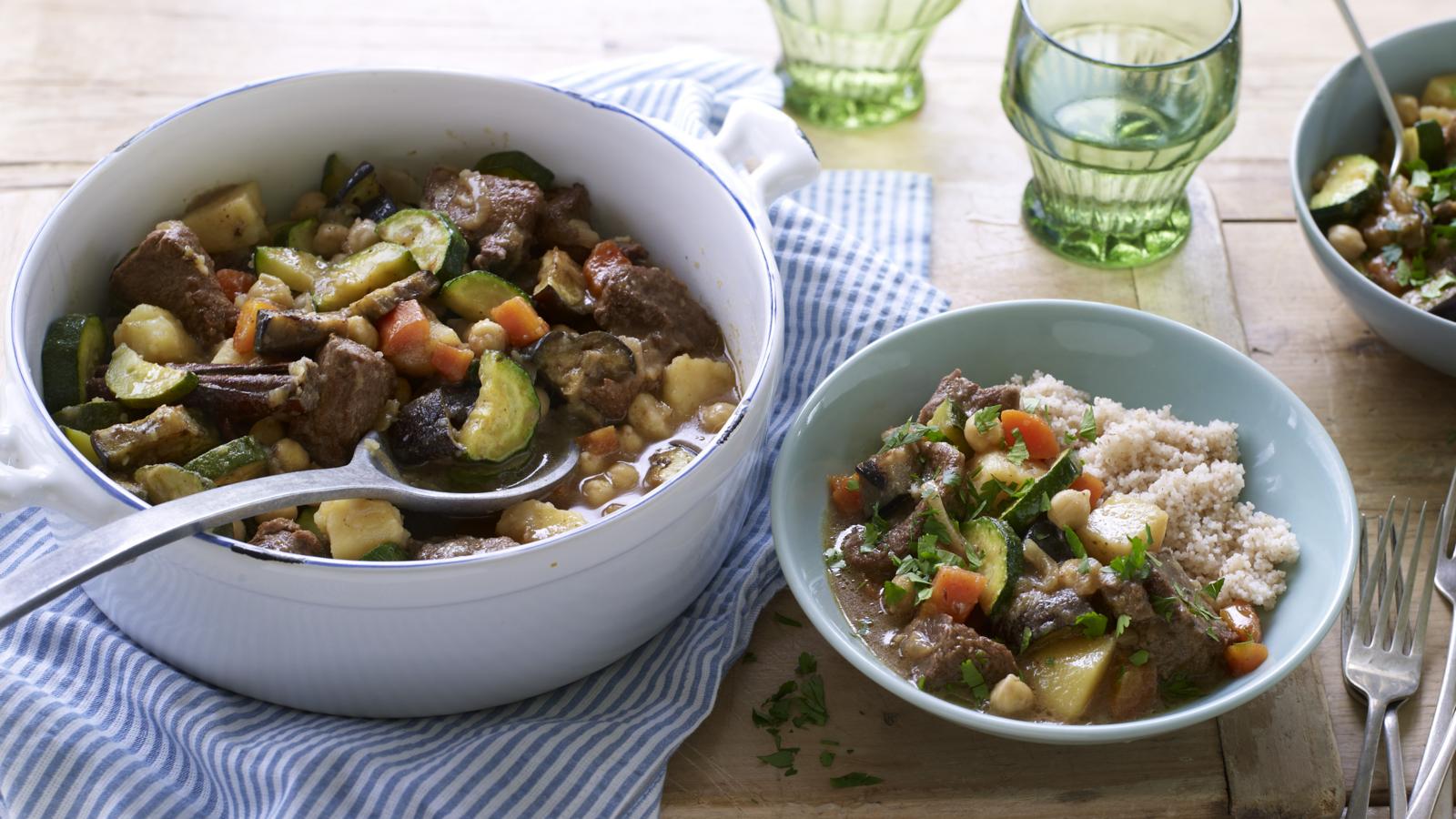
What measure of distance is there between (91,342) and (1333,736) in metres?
2.45

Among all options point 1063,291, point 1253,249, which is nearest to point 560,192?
point 1063,291

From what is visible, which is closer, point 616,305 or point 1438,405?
point 616,305

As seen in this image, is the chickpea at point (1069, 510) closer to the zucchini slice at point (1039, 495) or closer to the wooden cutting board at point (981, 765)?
the zucchini slice at point (1039, 495)

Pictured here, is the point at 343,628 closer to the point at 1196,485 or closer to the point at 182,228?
the point at 182,228

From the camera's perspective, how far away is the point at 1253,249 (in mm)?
3729

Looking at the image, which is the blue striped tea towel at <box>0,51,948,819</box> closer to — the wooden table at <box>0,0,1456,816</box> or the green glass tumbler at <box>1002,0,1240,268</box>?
the wooden table at <box>0,0,1456,816</box>

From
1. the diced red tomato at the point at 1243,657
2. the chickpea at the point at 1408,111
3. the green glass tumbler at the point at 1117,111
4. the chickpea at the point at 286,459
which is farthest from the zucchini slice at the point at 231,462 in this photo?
the chickpea at the point at 1408,111

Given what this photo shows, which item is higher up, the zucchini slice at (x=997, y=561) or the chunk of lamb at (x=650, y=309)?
the chunk of lamb at (x=650, y=309)

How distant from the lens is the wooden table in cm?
255

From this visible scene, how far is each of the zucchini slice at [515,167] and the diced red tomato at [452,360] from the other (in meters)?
0.60

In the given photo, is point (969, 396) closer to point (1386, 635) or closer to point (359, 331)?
point (1386, 635)

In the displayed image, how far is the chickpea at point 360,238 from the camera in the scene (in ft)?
10.1

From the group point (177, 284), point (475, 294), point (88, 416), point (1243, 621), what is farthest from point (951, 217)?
point (88, 416)

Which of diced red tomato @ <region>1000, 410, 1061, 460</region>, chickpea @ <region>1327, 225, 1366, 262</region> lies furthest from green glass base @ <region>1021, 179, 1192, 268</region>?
diced red tomato @ <region>1000, 410, 1061, 460</region>
